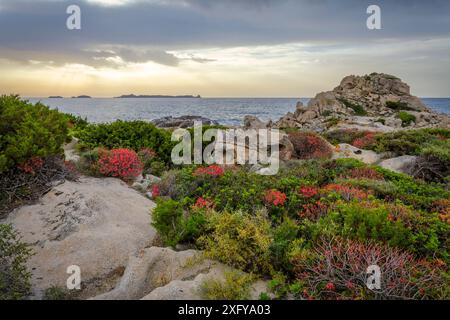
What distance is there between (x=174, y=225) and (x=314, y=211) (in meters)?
3.05

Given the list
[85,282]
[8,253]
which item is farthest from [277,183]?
[8,253]

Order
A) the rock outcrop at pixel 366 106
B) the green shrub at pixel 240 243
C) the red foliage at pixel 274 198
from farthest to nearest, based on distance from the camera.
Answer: the rock outcrop at pixel 366 106
the red foliage at pixel 274 198
the green shrub at pixel 240 243

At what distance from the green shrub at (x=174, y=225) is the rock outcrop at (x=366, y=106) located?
1172 inches

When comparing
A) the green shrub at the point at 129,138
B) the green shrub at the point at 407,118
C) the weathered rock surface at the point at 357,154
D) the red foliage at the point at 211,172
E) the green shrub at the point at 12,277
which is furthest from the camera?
the green shrub at the point at 407,118

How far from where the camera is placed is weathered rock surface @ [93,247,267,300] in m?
4.64

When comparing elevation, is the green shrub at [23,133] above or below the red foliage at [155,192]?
above

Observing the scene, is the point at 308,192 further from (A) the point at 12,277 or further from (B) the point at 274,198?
(A) the point at 12,277

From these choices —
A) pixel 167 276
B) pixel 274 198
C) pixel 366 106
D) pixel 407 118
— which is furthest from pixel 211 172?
pixel 366 106

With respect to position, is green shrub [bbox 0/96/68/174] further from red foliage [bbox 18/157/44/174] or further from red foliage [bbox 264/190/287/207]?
red foliage [bbox 264/190/287/207]

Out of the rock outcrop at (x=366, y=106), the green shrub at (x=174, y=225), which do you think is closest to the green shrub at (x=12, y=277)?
the green shrub at (x=174, y=225)

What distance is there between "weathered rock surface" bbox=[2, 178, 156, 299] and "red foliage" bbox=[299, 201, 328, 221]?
3261mm

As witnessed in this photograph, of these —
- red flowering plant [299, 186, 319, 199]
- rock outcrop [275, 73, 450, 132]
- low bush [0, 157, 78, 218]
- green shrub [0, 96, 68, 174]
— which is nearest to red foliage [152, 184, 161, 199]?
low bush [0, 157, 78, 218]

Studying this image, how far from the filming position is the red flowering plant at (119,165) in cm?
1100

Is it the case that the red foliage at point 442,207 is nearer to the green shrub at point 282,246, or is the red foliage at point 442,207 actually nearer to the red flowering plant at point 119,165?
the green shrub at point 282,246
